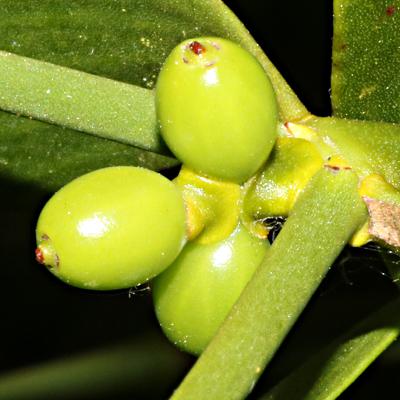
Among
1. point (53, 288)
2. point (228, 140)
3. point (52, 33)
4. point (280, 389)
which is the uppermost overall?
point (228, 140)

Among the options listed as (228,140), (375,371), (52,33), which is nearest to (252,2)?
(52,33)

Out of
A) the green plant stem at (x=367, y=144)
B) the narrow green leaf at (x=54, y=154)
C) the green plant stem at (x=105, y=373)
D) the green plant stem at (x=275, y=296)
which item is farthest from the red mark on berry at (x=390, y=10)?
the green plant stem at (x=105, y=373)

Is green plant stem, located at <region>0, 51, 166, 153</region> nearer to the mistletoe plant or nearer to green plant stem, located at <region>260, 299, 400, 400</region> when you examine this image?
the mistletoe plant

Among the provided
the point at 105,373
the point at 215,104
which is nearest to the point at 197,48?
the point at 215,104

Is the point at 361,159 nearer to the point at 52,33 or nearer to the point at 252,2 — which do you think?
the point at 52,33

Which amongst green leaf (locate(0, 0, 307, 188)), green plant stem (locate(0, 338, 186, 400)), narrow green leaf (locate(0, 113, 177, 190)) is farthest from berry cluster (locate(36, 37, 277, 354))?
green plant stem (locate(0, 338, 186, 400))

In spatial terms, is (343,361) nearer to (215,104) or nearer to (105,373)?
(215,104)

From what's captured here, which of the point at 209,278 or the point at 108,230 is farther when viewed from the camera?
the point at 209,278
